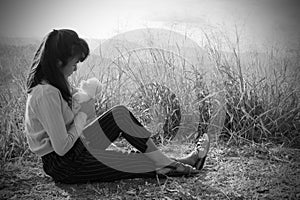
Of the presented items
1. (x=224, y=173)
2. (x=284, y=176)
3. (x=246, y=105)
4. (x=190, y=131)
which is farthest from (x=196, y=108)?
(x=284, y=176)

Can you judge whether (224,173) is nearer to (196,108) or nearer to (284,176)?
(284,176)

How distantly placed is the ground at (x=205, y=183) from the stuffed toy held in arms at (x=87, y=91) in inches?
22.4

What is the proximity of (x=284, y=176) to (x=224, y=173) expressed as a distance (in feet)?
1.28

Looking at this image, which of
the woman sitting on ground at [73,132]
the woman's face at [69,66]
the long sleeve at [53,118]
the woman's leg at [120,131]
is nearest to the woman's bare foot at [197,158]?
the woman sitting on ground at [73,132]

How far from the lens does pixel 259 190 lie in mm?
1979

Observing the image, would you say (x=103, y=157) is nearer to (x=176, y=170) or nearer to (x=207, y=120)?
(x=176, y=170)

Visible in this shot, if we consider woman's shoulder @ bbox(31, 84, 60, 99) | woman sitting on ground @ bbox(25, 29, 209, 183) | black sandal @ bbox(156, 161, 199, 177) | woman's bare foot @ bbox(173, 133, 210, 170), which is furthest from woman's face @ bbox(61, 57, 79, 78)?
woman's bare foot @ bbox(173, 133, 210, 170)

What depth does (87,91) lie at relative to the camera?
223cm

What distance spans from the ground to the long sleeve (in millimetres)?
386

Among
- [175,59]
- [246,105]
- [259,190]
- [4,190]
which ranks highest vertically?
[175,59]

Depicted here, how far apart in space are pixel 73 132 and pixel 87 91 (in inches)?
15.7

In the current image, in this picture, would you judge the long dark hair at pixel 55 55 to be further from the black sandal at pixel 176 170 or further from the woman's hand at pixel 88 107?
the black sandal at pixel 176 170

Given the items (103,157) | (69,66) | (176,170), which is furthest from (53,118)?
(176,170)

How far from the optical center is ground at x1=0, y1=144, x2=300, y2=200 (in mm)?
1977
